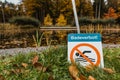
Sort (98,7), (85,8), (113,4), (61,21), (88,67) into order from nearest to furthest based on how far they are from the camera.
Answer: (88,67)
(61,21)
(85,8)
(98,7)
(113,4)

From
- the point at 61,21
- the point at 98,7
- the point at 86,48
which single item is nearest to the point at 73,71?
the point at 86,48

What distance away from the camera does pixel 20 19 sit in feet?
94.6

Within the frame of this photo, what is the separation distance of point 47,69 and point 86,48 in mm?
504

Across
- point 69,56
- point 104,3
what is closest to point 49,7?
point 104,3

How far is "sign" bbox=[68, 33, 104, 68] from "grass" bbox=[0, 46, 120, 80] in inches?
4.0

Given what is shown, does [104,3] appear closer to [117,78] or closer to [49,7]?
[49,7]

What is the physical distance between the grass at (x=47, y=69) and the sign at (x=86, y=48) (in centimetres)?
10

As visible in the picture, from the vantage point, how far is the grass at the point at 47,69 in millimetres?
3467

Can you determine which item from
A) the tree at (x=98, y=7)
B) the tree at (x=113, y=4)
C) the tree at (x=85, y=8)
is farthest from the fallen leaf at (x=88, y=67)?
the tree at (x=113, y=4)

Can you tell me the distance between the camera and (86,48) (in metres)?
3.65

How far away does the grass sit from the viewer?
347 cm

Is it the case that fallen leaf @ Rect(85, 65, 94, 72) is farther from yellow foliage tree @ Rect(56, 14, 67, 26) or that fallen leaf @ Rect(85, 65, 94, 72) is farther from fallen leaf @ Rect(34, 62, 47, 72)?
yellow foliage tree @ Rect(56, 14, 67, 26)

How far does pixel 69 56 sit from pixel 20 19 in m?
25.5

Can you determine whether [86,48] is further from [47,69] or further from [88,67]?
[47,69]
